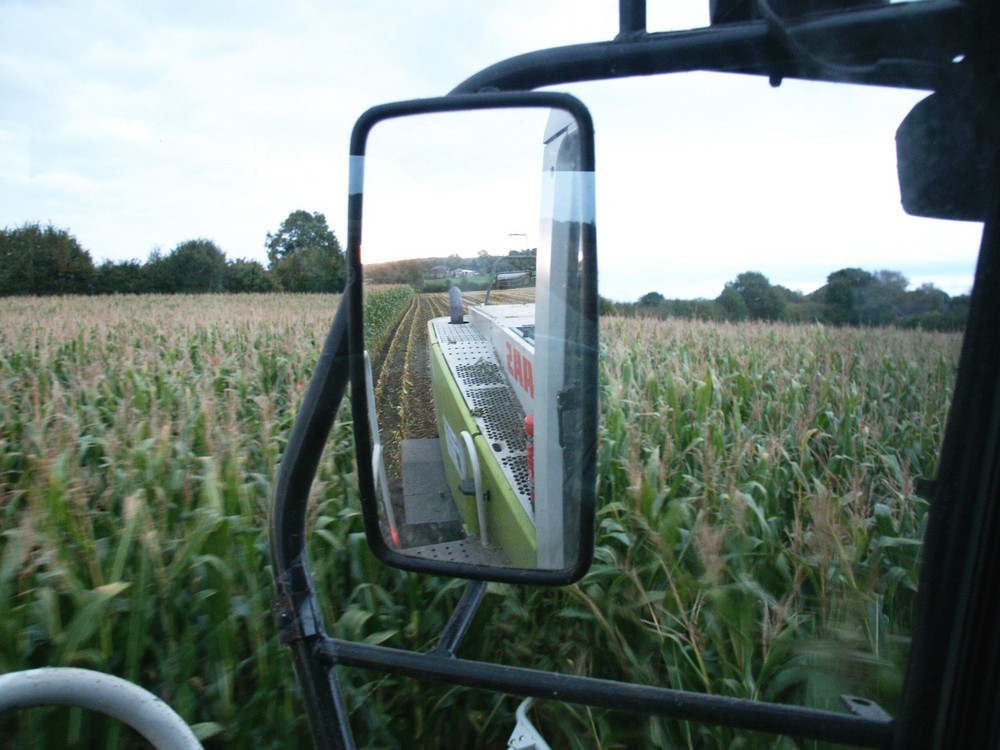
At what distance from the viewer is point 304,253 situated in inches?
67.1

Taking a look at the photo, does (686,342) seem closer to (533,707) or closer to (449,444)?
(449,444)

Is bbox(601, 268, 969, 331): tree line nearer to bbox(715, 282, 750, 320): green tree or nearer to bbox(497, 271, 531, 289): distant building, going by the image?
bbox(715, 282, 750, 320): green tree

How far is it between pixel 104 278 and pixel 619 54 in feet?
10.4

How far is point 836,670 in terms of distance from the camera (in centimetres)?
104

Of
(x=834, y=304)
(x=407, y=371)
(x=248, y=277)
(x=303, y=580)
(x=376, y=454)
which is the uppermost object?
(x=248, y=277)

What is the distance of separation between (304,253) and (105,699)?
115 cm

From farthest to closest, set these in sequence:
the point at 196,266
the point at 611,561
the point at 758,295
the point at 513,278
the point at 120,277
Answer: the point at 120,277 < the point at 196,266 < the point at 611,561 < the point at 513,278 < the point at 758,295

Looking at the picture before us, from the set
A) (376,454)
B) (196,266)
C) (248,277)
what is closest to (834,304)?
(376,454)

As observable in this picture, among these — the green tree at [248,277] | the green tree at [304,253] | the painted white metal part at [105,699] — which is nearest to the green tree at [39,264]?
the green tree at [248,277]

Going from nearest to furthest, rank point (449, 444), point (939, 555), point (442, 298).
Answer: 1. point (939, 555)
2. point (442, 298)
3. point (449, 444)

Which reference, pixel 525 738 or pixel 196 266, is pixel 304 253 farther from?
pixel 525 738

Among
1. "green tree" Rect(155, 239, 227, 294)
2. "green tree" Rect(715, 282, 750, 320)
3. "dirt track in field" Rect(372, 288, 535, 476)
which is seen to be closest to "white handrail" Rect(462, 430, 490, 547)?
"dirt track in field" Rect(372, 288, 535, 476)

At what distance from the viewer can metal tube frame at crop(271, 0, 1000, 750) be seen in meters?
0.79

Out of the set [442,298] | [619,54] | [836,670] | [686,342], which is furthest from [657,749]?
[619,54]
